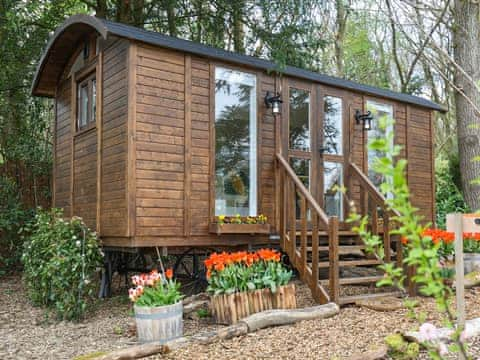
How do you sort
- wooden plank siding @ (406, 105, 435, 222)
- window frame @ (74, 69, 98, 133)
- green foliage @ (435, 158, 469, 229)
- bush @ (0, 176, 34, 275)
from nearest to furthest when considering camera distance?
1. window frame @ (74, 69, 98, 133)
2. wooden plank siding @ (406, 105, 435, 222)
3. bush @ (0, 176, 34, 275)
4. green foliage @ (435, 158, 469, 229)

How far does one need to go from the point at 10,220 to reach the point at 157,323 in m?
5.21

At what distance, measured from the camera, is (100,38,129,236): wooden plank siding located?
520 centimetres

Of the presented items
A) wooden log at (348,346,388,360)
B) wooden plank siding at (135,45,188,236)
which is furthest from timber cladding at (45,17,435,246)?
wooden log at (348,346,388,360)

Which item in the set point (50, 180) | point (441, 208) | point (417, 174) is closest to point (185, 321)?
point (417, 174)

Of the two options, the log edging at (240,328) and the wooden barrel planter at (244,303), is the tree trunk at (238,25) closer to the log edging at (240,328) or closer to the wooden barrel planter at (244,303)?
the wooden barrel planter at (244,303)

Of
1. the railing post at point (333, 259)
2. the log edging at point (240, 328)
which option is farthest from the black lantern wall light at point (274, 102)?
the log edging at point (240, 328)

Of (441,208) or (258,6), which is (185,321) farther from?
(441,208)

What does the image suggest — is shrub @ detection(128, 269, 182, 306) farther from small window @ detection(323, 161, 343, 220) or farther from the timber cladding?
small window @ detection(323, 161, 343, 220)

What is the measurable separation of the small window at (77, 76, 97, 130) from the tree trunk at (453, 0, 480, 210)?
6.77 meters

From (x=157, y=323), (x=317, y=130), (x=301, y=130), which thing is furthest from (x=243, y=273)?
(x=317, y=130)

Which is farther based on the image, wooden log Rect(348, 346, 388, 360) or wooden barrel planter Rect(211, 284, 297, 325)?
wooden barrel planter Rect(211, 284, 297, 325)

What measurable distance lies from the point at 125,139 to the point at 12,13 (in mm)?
3952

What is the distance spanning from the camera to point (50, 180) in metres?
9.17

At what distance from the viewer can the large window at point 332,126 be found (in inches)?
271
